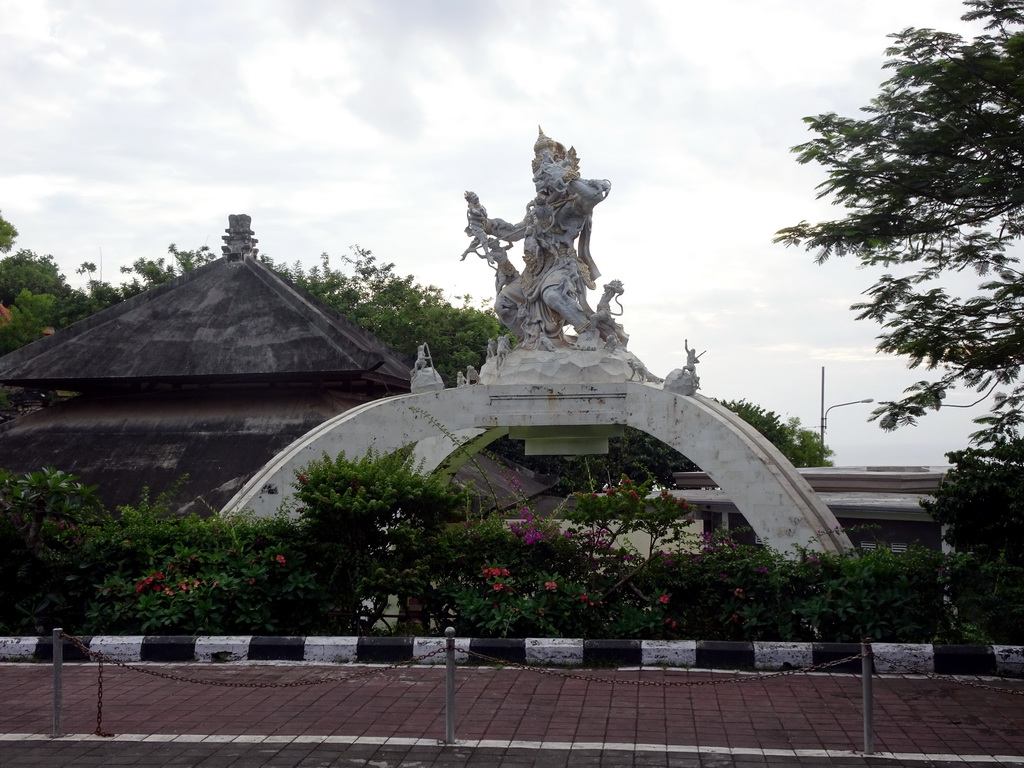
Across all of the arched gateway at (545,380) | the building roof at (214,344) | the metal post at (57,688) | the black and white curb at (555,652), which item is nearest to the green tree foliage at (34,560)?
the black and white curb at (555,652)

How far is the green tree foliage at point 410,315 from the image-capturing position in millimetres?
28328

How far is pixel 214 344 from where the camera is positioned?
20.0 metres

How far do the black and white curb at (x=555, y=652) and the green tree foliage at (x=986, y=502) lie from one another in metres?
1.35

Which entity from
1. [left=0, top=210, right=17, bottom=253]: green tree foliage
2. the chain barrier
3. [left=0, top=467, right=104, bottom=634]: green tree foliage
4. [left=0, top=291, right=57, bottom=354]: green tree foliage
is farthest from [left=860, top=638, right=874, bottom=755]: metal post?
[left=0, top=210, right=17, bottom=253]: green tree foliage

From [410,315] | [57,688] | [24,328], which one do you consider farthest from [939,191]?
[24,328]

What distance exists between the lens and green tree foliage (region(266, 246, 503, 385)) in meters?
28.3

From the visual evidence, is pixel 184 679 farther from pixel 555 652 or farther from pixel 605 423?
pixel 605 423

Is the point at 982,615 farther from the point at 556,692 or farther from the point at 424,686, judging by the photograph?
the point at 424,686

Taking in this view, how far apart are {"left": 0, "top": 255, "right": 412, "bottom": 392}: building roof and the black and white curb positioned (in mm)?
9604

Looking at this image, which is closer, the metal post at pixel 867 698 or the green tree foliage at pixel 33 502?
the metal post at pixel 867 698

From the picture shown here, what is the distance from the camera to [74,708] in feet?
25.5

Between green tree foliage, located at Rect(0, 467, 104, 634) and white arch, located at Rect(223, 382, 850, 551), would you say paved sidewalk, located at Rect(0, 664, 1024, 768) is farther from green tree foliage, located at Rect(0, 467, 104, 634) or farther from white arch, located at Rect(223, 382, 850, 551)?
white arch, located at Rect(223, 382, 850, 551)

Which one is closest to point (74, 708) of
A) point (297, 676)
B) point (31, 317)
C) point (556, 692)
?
point (297, 676)

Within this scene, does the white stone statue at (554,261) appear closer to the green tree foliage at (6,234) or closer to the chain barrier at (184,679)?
the chain barrier at (184,679)
